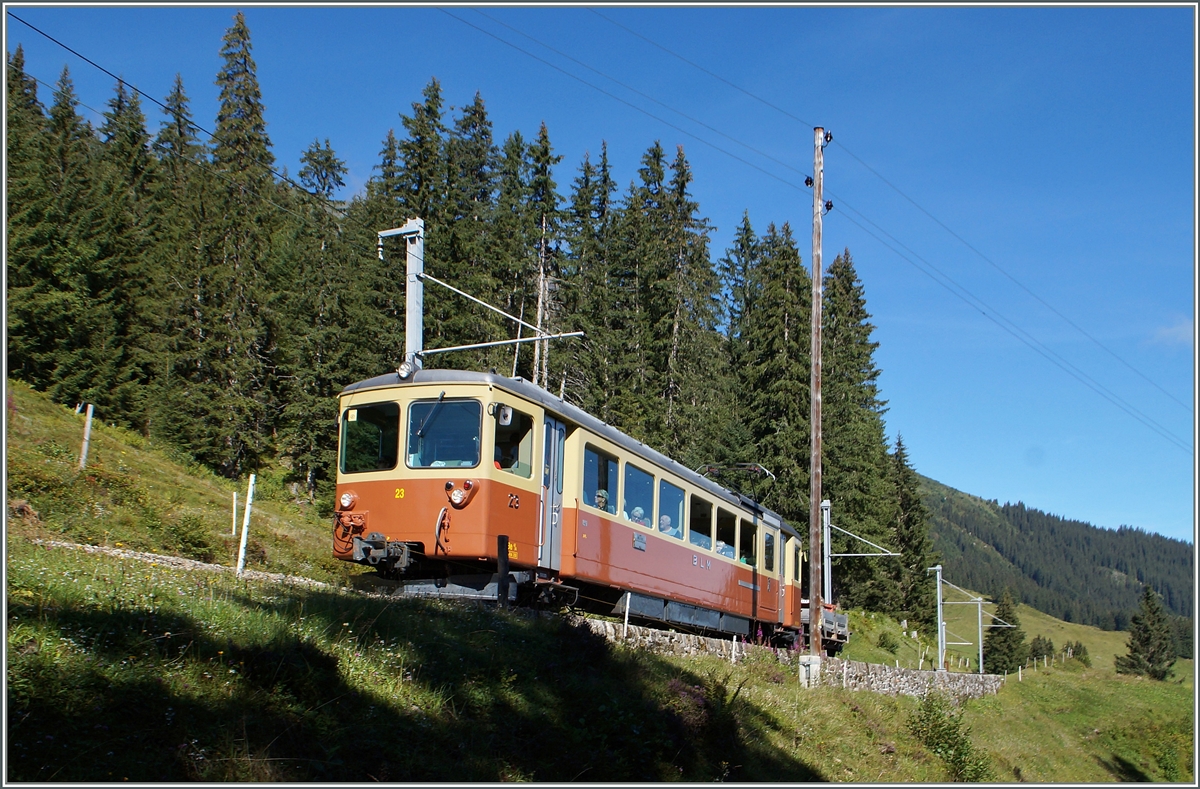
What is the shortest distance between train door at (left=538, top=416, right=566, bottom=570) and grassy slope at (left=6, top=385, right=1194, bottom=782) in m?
1.68

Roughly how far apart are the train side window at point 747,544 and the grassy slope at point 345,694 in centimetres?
332

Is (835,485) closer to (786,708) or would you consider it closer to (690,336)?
(690,336)

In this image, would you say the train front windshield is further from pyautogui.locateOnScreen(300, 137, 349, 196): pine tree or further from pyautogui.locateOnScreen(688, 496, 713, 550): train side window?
pyautogui.locateOnScreen(300, 137, 349, 196): pine tree

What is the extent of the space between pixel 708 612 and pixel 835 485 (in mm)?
28472

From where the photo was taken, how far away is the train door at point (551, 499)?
12.5 metres

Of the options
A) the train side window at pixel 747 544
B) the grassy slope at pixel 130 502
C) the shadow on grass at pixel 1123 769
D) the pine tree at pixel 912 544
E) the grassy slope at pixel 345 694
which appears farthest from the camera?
the pine tree at pixel 912 544

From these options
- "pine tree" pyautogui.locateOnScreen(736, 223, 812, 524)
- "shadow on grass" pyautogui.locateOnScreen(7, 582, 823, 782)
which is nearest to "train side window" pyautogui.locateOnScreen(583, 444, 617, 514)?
"shadow on grass" pyautogui.locateOnScreen(7, 582, 823, 782)

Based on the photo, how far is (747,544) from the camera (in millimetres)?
19219

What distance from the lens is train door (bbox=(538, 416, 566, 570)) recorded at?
1249 cm

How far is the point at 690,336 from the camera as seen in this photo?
48.0 m

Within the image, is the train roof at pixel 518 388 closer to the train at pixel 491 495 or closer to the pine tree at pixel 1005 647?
the train at pixel 491 495

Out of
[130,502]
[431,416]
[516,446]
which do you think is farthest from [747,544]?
[130,502]

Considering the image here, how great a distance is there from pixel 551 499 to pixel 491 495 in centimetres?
124

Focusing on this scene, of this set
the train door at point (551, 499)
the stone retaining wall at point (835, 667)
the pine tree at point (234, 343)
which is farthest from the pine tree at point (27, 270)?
the stone retaining wall at point (835, 667)
